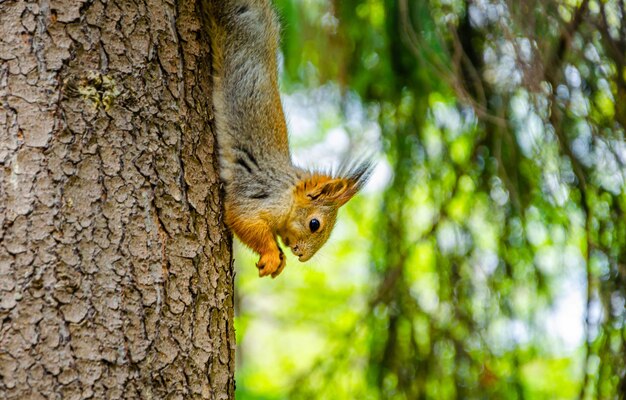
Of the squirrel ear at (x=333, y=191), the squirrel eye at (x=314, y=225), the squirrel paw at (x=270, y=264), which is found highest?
the squirrel ear at (x=333, y=191)

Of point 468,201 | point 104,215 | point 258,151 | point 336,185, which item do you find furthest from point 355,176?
point 104,215

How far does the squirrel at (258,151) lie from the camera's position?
2.05 metres

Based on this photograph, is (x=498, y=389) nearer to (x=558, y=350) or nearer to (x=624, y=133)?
(x=558, y=350)

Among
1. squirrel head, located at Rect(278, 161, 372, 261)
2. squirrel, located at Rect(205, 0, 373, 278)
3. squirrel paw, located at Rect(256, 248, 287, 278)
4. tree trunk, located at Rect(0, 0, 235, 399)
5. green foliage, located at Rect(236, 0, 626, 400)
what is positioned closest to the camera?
tree trunk, located at Rect(0, 0, 235, 399)

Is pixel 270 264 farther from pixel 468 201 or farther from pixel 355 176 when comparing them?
pixel 468 201

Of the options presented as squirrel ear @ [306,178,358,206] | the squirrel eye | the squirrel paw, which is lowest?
the squirrel paw

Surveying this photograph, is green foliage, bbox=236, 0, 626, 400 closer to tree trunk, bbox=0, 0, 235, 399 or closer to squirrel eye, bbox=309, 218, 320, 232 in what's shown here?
squirrel eye, bbox=309, 218, 320, 232

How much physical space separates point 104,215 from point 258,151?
75 cm

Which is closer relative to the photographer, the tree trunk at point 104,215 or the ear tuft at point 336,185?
the tree trunk at point 104,215

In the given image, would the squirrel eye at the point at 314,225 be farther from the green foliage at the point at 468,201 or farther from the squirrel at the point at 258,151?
the green foliage at the point at 468,201

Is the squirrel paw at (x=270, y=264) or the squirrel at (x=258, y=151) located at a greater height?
the squirrel at (x=258, y=151)

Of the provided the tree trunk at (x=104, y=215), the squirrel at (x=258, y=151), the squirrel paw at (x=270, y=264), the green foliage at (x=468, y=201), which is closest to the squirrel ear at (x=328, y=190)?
the squirrel at (x=258, y=151)

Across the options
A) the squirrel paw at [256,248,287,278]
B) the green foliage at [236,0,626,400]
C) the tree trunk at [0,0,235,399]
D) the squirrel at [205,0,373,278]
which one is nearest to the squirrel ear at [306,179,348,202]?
the squirrel at [205,0,373,278]

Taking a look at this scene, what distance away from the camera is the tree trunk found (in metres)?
1.43
